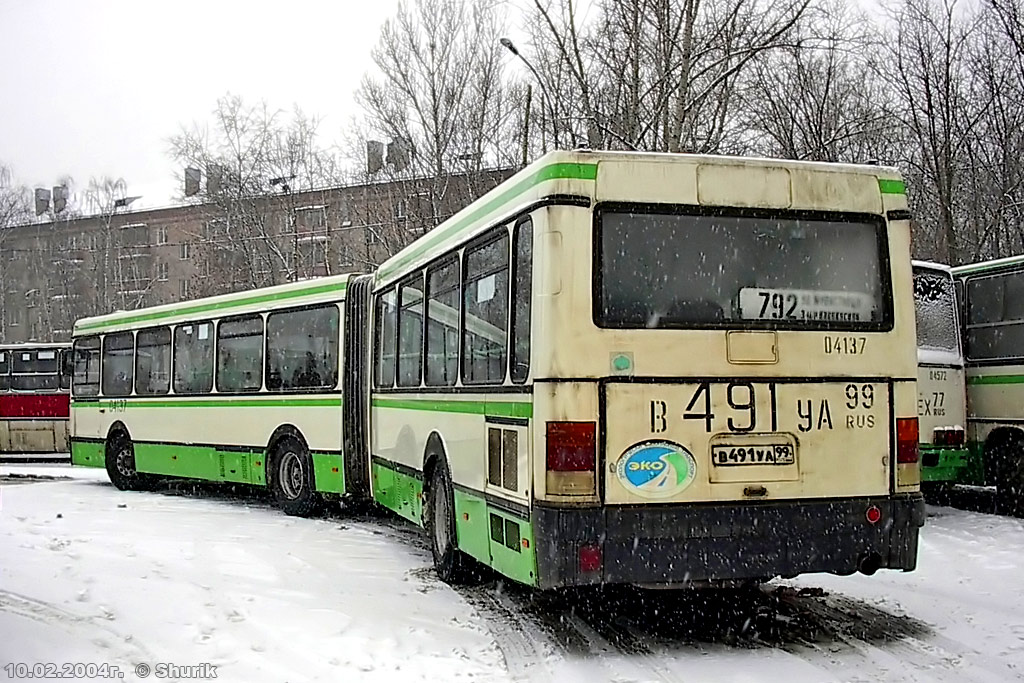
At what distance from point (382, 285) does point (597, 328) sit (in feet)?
19.2

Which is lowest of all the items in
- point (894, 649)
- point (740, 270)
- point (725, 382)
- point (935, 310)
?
point (894, 649)

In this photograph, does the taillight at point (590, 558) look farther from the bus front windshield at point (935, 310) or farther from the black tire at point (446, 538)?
the bus front windshield at point (935, 310)


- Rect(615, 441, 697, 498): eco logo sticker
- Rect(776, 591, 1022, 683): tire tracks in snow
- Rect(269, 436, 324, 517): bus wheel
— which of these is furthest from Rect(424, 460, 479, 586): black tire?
Rect(269, 436, 324, 517): bus wheel

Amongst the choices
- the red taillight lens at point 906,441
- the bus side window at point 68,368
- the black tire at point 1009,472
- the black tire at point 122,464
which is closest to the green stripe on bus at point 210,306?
the bus side window at point 68,368

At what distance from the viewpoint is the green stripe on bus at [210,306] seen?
575 inches

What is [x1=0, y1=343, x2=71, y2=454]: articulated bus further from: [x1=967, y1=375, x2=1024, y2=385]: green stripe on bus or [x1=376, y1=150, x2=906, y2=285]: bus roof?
[x1=376, y1=150, x2=906, y2=285]: bus roof

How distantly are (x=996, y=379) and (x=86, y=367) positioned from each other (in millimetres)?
14781

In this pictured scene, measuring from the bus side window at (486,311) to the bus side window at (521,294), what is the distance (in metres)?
0.18

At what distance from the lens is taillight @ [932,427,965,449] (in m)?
13.6

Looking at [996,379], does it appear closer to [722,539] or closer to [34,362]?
[722,539]

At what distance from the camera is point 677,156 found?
7.17 metres

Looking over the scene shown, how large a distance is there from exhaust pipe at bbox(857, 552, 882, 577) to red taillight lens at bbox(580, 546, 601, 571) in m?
1.74

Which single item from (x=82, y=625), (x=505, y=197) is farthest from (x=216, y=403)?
(x=505, y=197)

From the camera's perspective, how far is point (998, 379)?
13.9 metres
